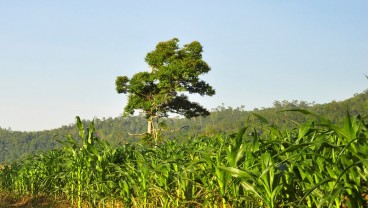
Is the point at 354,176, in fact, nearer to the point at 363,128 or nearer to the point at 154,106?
the point at 363,128

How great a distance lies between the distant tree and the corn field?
2199cm

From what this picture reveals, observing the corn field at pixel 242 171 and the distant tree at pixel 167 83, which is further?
the distant tree at pixel 167 83

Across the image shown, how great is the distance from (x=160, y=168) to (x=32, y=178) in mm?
8143

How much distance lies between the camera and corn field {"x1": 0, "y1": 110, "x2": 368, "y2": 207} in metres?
2.95

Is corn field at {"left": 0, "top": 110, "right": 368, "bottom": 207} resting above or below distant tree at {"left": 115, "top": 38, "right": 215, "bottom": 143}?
below

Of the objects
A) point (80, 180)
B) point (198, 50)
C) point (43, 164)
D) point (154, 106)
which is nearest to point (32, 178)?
point (43, 164)

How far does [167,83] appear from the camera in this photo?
33969 millimetres

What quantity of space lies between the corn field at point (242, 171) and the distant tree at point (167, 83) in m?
22.0

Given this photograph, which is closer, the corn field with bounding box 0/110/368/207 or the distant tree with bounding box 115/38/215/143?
the corn field with bounding box 0/110/368/207

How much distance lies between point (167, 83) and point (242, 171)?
100 ft

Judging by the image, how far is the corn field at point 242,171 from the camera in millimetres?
2945

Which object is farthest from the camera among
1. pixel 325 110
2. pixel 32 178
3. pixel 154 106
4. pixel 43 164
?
pixel 325 110

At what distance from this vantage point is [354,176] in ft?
9.50

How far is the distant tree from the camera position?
33.9 meters
